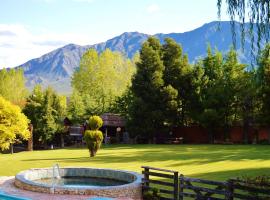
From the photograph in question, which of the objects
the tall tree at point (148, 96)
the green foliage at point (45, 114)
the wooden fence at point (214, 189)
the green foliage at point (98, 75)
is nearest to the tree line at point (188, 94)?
the tall tree at point (148, 96)

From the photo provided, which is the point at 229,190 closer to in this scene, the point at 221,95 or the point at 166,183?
the point at 166,183

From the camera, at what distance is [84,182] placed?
2100 cm

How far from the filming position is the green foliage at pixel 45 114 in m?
50.1

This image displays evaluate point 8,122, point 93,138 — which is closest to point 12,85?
point 8,122

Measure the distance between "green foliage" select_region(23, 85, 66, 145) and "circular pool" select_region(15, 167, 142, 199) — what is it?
93.8 feet

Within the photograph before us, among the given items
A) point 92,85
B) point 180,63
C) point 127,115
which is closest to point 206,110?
point 180,63

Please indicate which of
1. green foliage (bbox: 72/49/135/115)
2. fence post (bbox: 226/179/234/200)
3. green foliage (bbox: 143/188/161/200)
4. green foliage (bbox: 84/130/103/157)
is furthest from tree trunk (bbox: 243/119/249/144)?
fence post (bbox: 226/179/234/200)

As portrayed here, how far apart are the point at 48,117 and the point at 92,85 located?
2039cm

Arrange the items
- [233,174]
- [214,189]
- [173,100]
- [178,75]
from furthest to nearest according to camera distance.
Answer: [178,75] < [173,100] < [233,174] < [214,189]

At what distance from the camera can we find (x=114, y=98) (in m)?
60.9

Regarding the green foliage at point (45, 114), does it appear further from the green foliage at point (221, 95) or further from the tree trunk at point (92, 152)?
the tree trunk at point (92, 152)

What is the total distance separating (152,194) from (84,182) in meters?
5.53

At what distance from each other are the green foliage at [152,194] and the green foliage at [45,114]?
34588mm

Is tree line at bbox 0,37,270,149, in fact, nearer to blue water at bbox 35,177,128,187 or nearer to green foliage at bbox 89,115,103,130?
green foliage at bbox 89,115,103,130
